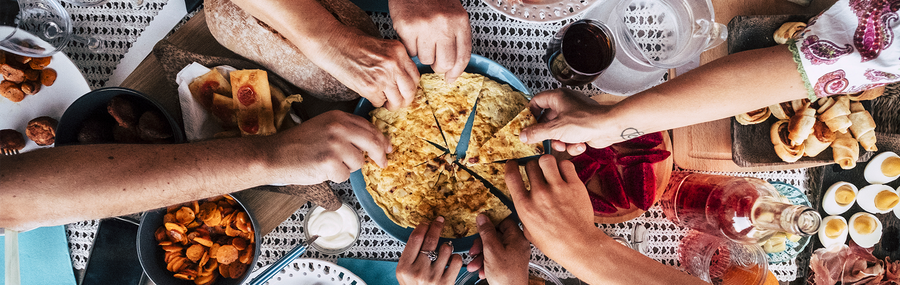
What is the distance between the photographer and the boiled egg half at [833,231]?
1.94 m

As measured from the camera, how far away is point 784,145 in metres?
1.73

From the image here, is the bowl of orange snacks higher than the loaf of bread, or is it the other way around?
the loaf of bread

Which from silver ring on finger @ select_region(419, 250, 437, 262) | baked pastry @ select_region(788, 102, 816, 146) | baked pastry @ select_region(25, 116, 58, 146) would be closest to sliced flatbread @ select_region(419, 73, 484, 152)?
silver ring on finger @ select_region(419, 250, 437, 262)

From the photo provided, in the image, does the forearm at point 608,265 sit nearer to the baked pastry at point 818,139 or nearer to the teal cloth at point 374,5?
the baked pastry at point 818,139

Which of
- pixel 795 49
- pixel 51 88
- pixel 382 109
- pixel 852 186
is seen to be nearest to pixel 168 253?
pixel 51 88

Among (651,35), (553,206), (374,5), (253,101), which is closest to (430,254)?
(553,206)

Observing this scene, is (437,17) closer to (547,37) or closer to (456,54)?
(456,54)

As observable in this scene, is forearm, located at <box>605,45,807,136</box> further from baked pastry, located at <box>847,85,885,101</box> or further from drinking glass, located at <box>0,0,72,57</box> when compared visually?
drinking glass, located at <box>0,0,72,57</box>

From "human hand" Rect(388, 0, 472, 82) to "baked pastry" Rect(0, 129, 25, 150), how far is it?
1658mm

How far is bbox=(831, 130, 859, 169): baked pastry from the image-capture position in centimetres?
174

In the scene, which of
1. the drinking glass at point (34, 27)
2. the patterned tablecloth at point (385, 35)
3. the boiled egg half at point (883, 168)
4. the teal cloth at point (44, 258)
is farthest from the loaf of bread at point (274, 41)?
the boiled egg half at point (883, 168)

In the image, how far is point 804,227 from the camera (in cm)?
145

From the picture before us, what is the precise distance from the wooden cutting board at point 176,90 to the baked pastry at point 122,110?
8.5 inches

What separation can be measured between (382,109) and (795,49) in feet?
4.68
